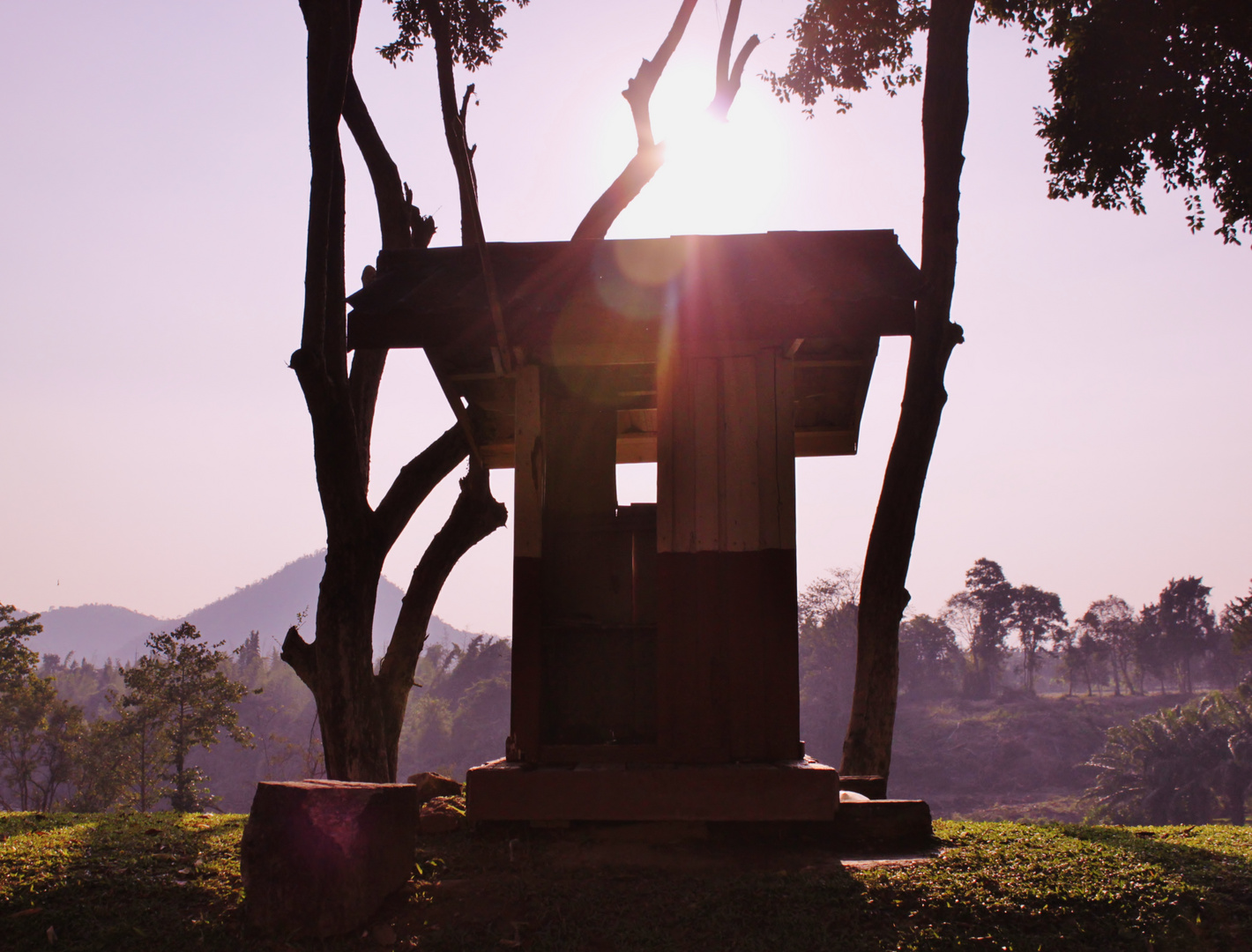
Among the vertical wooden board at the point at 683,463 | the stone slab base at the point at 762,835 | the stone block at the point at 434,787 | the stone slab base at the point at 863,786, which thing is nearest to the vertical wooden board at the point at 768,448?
the vertical wooden board at the point at 683,463

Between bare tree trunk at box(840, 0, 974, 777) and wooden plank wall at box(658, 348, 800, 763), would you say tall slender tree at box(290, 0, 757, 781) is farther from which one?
bare tree trunk at box(840, 0, 974, 777)

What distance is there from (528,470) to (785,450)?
2.05 m

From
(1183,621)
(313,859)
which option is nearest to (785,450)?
(313,859)

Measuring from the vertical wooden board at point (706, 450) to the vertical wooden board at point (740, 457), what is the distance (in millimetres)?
52

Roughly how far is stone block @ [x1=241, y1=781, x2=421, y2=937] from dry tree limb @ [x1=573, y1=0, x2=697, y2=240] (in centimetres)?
888

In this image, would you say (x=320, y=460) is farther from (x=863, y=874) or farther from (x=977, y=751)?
(x=977, y=751)

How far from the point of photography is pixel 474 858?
21.1 feet

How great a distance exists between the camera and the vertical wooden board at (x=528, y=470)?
23.4ft

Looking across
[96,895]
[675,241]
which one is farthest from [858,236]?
[96,895]

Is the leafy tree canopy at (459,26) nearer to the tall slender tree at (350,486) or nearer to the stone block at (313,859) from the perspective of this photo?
the tall slender tree at (350,486)

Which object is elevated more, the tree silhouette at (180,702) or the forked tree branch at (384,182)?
the forked tree branch at (384,182)

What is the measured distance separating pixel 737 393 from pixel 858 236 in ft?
6.46

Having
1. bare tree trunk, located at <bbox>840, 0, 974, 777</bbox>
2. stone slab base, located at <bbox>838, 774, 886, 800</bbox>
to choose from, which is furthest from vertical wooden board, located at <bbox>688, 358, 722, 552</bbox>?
bare tree trunk, located at <bbox>840, 0, 974, 777</bbox>

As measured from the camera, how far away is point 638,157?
12641 mm
